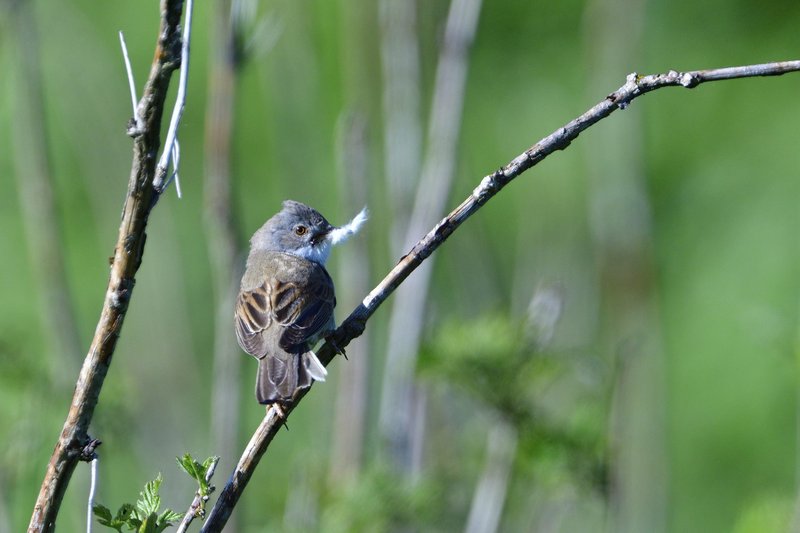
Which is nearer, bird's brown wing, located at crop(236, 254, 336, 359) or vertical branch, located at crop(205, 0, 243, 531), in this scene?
bird's brown wing, located at crop(236, 254, 336, 359)

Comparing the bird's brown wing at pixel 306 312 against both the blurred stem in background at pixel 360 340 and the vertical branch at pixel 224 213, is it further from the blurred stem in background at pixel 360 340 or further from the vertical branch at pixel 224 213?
the blurred stem in background at pixel 360 340

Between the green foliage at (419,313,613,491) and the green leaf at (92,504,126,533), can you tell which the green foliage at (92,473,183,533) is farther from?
the green foliage at (419,313,613,491)

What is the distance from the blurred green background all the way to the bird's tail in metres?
0.53

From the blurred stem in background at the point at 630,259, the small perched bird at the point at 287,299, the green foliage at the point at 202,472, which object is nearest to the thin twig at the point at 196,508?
the green foliage at the point at 202,472

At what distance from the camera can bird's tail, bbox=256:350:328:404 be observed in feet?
8.70

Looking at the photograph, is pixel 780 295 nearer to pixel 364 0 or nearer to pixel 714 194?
pixel 714 194

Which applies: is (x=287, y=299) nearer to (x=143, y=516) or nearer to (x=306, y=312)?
(x=306, y=312)

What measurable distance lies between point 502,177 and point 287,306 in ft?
5.08

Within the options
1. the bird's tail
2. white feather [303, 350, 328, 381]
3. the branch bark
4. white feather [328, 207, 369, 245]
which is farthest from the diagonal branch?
white feather [328, 207, 369, 245]

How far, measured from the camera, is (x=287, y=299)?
3.44 m

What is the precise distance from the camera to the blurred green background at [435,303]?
3730 mm

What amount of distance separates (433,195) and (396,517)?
47.0 inches

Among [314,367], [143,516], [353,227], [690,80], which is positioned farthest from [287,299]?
[690,80]

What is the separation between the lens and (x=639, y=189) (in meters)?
4.56
